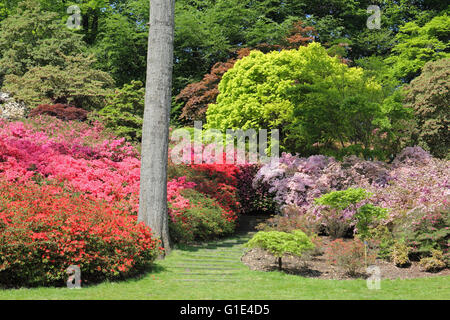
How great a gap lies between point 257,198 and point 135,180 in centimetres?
474

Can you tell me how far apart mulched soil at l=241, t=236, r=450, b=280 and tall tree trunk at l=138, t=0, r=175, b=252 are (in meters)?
1.68

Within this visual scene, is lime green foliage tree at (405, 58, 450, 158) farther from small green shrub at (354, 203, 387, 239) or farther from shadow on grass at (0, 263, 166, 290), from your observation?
shadow on grass at (0, 263, 166, 290)

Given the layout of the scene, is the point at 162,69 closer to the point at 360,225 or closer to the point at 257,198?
the point at 360,225

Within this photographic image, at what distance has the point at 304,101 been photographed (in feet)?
39.9

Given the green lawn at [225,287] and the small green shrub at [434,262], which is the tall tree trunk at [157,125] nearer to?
the green lawn at [225,287]

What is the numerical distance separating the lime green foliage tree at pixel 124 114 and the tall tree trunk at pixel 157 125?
6762mm

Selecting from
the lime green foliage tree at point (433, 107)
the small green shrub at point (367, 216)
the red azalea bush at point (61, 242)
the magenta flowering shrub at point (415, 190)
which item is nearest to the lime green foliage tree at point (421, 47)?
the lime green foliage tree at point (433, 107)

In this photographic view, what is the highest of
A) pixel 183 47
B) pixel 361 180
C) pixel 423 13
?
pixel 423 13

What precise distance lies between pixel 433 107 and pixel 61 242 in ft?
37.1

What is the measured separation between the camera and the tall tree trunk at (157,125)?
295 inches

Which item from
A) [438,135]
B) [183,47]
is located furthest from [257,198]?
[183,47]

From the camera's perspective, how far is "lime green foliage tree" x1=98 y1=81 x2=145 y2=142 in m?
14.4

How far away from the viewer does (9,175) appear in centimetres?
813

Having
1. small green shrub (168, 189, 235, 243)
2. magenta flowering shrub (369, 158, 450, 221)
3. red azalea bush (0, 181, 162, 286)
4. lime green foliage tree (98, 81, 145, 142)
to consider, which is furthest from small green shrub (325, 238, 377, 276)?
lime green foliage tree (98, 81, 145, 142)
